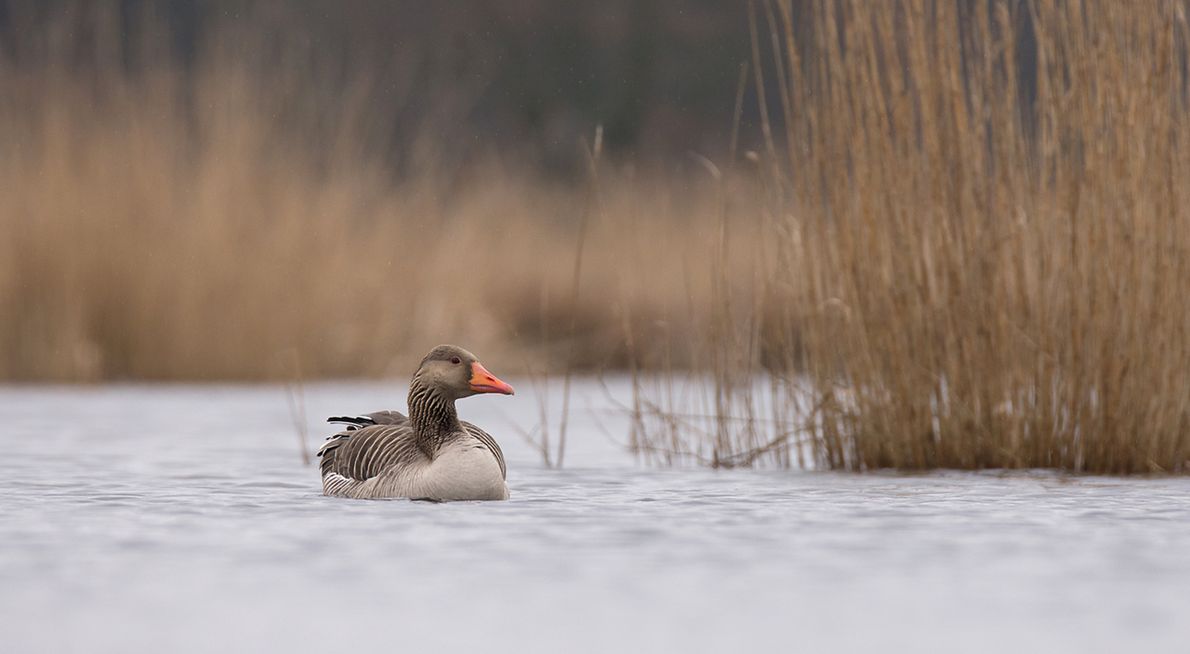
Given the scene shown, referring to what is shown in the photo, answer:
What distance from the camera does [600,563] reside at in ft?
16.7

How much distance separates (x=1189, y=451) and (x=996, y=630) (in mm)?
3152

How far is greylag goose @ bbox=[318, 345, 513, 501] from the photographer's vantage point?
21.4 ft

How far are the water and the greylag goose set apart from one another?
99mm

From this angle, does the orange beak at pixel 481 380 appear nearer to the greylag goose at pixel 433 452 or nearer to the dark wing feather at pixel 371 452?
the greylag goose at pixel 433 452

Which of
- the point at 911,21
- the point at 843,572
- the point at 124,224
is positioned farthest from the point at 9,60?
the point at 843,572

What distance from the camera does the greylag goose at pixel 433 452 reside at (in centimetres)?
652

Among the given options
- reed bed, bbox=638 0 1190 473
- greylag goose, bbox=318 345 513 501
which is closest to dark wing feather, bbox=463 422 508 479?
greylag goose, bbox=318 345 513 501

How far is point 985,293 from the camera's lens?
6957 mm

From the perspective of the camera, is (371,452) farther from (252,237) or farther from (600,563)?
(252,237)

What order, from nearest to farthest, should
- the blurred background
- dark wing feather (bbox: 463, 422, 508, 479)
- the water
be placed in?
the water
dark wing feather (bbox: 463, 422, 508, 479)
the blurred background

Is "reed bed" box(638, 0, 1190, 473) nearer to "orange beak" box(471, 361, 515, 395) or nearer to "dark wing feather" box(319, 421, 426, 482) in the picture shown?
"orange beak" box(471, 361, 515, 395)

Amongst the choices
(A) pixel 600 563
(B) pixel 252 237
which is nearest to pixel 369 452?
(A) pixel 600 563

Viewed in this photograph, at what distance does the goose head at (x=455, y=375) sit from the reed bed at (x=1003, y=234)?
1.18m

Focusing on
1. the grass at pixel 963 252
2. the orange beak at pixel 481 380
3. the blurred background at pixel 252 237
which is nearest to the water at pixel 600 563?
the grass at pixel 963 252
